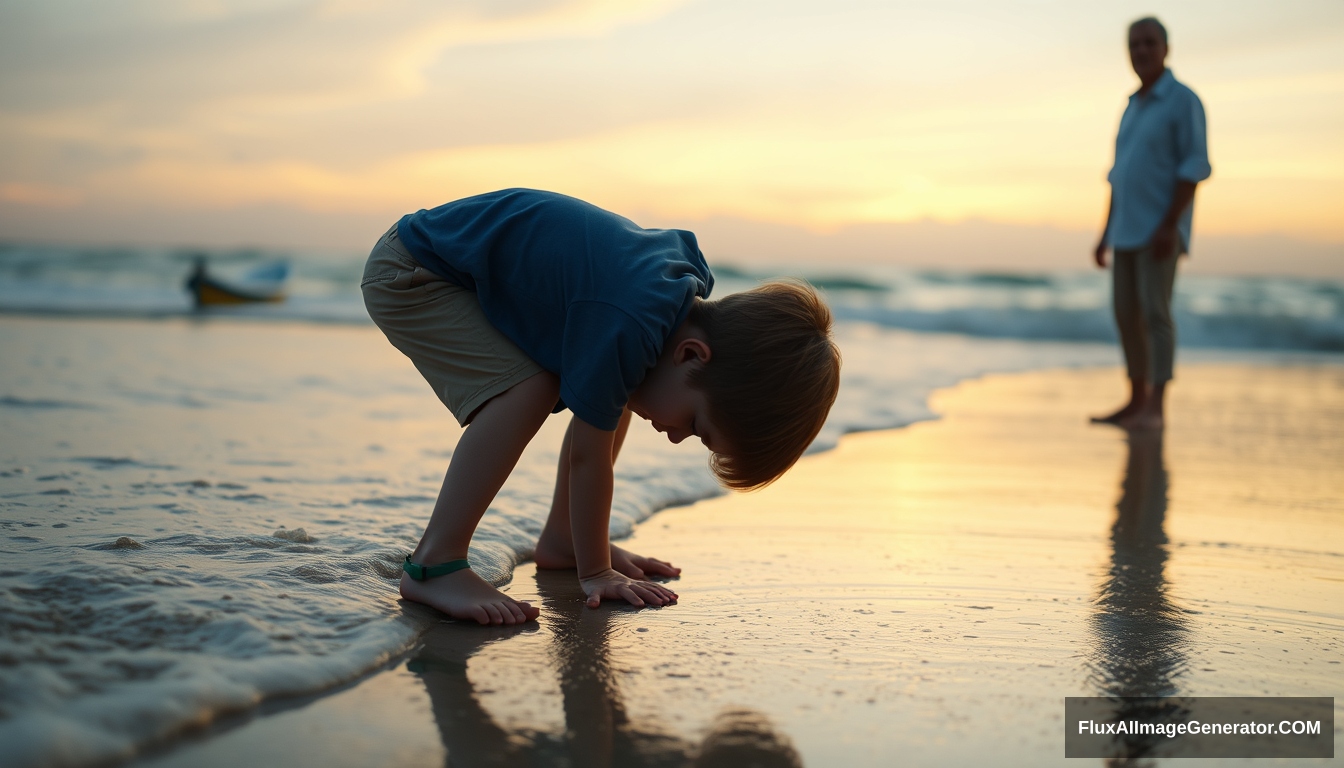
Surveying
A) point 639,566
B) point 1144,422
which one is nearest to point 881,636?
point 639,566

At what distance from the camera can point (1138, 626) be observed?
1.59m

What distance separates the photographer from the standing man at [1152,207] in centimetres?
430

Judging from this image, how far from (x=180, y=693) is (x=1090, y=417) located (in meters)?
→ 4.36

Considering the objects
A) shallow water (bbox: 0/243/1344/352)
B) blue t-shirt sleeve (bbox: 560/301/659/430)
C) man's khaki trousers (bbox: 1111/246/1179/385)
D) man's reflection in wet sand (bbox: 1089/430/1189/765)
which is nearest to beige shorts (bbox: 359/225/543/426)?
blue t-shirt sleeve (bbox: 560/301/659/430)

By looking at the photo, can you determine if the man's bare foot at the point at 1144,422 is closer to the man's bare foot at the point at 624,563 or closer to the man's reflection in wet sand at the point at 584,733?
the man's bare foot at the point at 624,563

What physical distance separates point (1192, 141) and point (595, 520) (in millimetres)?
3904

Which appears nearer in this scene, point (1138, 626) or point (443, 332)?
point (1138, 626)

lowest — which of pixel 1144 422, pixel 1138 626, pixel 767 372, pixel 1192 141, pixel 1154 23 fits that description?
pixel 1138 626

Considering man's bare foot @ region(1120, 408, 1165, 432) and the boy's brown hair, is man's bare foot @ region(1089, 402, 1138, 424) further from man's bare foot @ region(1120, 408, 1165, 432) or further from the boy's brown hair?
the boy's brown hair

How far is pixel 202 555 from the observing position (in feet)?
5.64

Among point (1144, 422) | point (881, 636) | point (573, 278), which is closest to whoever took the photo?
point (881, 636)

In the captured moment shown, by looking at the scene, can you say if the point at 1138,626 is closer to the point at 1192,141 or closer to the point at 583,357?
the point at 583,357

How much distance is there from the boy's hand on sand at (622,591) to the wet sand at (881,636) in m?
0.03

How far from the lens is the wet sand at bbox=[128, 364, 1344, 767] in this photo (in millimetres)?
1086
